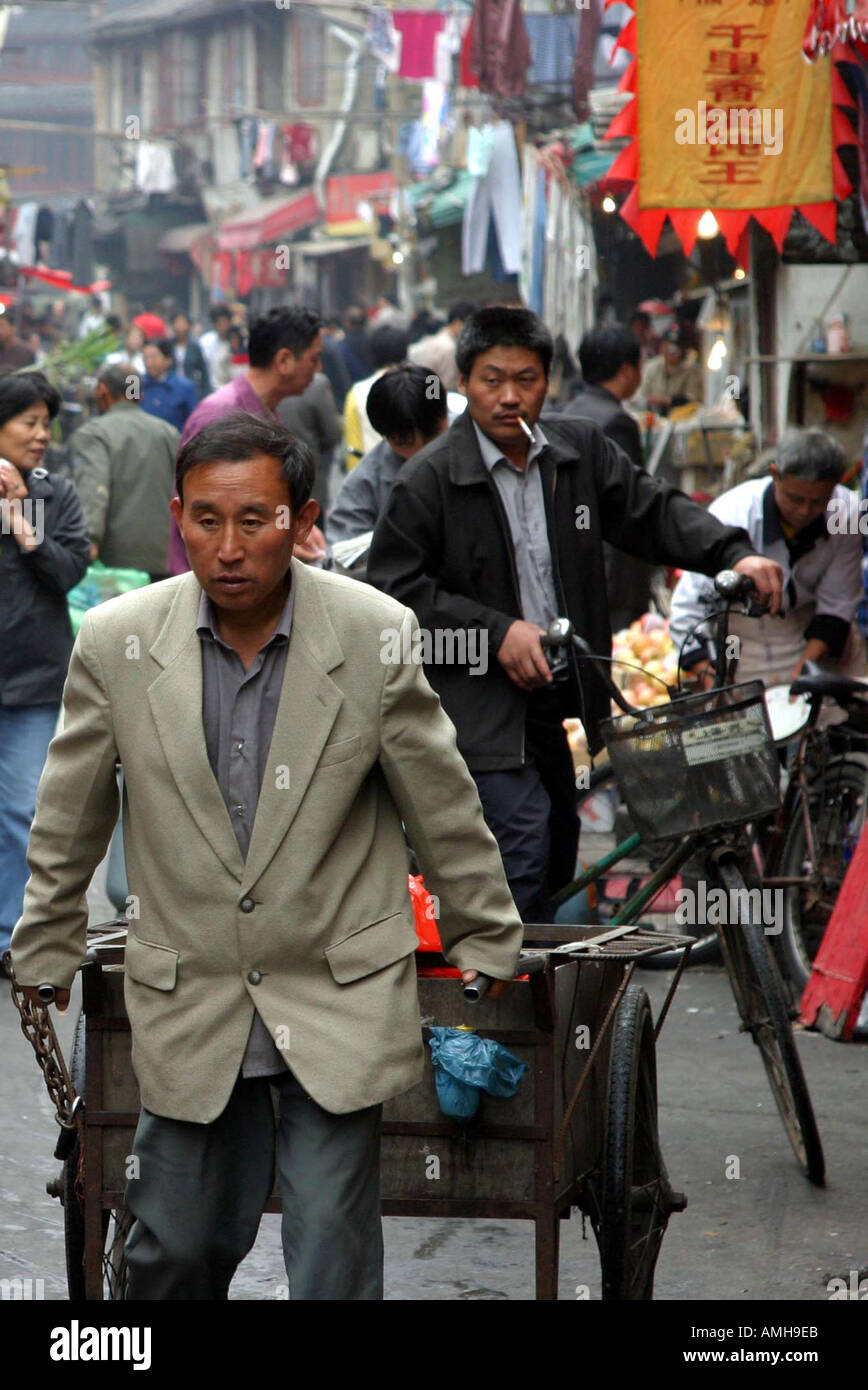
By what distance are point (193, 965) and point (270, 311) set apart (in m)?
4.46

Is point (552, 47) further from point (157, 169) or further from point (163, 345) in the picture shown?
point (157, 169)

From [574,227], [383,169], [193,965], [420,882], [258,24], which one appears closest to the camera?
[193,965]

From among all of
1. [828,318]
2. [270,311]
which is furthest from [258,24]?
[270,311]

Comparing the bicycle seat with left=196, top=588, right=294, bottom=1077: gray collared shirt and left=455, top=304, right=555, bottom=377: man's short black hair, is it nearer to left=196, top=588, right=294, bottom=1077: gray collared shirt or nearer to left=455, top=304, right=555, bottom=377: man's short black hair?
left=455, top=304, right=555, bottom=377: man's short black hair

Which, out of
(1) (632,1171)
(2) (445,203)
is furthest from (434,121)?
(1) (632,1171)

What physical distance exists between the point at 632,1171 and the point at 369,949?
3.06ft

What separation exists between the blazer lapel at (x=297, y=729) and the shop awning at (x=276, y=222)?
41.2 m

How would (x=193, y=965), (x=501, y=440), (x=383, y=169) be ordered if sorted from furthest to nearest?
(x=383, y=169), (x=501, y=440), (x=193, y=965)

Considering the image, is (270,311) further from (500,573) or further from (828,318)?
(828,318)

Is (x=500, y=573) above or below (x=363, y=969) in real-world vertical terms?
above

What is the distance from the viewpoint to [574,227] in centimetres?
1661

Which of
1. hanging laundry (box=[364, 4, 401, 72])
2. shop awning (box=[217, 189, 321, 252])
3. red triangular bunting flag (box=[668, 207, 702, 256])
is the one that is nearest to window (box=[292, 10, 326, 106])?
shop awning (box=[217, 189, 321, 252])

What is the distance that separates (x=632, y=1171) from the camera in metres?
3.70
